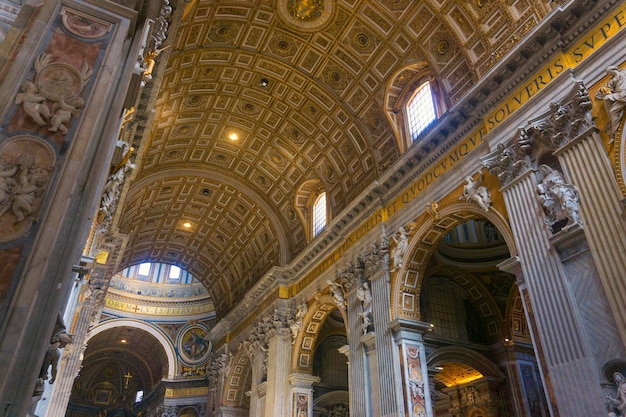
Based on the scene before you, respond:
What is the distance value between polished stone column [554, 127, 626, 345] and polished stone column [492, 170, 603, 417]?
2.10 ft

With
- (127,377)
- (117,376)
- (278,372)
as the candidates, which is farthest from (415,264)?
(117,376)

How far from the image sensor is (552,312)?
25.1ft

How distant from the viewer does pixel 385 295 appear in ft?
39.7

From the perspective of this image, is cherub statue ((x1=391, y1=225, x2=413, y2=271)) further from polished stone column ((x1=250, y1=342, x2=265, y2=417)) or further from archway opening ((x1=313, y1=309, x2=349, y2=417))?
polished stone column ((x1=250, y1=342, x2=265, y2=417))

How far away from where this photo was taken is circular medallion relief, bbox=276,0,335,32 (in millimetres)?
13211

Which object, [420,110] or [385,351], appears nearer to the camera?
[385,351]

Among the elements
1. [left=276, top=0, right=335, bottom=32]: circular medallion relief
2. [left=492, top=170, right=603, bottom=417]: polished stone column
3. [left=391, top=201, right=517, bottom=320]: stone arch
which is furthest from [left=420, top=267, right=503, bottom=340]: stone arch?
[left=276, top=0, right=335, bottom=32]: circular medallion relief

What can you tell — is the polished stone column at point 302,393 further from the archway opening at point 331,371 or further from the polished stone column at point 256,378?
the polished stone column at point 256,378

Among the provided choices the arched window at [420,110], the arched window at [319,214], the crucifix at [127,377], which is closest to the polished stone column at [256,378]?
the arched window at [319,214]

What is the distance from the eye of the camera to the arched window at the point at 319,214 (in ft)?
57.8

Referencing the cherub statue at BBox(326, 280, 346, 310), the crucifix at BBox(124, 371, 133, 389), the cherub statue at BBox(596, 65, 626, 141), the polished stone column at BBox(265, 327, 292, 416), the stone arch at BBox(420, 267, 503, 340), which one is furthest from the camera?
the crucifix at BBox(124, 371, 133, 389)

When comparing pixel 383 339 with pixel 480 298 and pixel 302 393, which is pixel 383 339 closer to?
pixel 480 298

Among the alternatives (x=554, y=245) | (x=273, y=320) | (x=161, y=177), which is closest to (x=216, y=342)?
(x=273, y=320)

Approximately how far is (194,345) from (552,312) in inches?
1105
